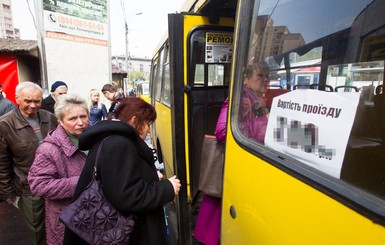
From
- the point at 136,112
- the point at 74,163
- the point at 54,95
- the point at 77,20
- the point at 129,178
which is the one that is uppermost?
the point at 77,20

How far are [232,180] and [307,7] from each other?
0.90 meters

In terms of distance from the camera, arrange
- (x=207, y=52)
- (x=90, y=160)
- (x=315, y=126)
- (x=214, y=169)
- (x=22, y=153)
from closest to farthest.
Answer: (x=315, y=126) → (x=90, y=160) → (x=214, y=169) → (x=22, y=153) → (x=207, y=52)

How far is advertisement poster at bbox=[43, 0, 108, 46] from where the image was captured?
7059mm

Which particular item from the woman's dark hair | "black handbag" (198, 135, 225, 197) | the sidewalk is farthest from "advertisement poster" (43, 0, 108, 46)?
"black handbag" (198, 135, 225, 197)

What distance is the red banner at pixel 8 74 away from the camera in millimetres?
9379

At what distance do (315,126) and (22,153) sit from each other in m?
2.35

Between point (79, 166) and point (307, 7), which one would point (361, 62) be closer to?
point (307, 7)

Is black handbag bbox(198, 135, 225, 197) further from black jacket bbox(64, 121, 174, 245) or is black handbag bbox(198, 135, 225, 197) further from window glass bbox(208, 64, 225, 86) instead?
window glass bbox(208, 64, 225, 86)

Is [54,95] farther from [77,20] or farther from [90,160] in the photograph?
[77,20]

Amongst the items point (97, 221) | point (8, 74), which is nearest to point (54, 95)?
point (97, 221)

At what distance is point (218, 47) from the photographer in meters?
2.60

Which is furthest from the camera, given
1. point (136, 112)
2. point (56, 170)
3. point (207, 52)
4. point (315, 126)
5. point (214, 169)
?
point (207, 52)

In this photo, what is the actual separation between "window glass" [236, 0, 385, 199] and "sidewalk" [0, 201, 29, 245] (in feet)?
10.6

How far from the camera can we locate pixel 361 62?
94cm
